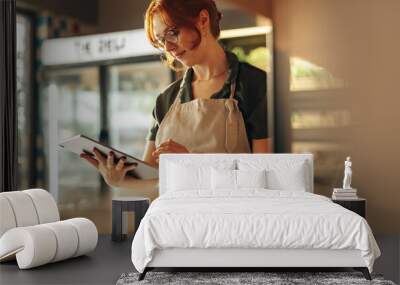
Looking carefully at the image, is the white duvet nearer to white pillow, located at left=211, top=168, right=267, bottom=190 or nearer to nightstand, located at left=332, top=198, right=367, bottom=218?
white pillow, located at left=211, top=168, right=267, bottom=190

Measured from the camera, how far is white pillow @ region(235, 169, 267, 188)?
6172 millimetres

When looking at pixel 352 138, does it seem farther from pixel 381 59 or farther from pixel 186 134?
pixel 186 134

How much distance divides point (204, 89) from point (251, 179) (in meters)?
1.33

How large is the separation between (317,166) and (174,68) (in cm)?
187

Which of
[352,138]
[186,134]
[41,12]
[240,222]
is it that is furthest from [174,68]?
[240,222]

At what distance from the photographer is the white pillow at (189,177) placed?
6.35m

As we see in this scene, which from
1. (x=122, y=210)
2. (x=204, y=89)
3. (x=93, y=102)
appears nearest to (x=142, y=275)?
(x=122, y=210)

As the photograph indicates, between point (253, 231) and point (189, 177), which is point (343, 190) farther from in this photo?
point (253, 231)

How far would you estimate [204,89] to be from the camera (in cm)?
704

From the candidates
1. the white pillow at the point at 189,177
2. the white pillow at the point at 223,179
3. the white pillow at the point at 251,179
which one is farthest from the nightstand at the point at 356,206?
the white pillow at the point at 189,177

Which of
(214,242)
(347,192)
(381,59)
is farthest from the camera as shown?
(381,59)

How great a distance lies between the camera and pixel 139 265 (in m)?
4.59

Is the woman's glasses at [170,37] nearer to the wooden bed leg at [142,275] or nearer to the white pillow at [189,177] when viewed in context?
the white pillow at [189,177]

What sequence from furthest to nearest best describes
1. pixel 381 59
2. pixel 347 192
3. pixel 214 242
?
pixel 381 59 < pixel 347 192 < pixel 214 242
